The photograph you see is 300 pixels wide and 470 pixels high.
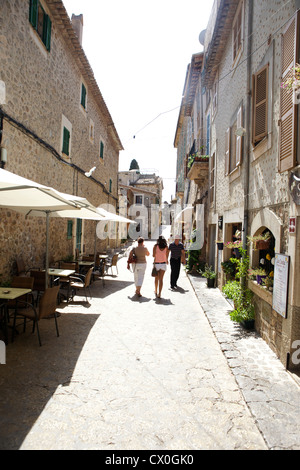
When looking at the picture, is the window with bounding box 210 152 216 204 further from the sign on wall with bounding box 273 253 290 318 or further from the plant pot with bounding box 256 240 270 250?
the sign on wall with bounding box 273 253 290 318

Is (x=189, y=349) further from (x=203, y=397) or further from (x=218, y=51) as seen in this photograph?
(x=218, y=51)

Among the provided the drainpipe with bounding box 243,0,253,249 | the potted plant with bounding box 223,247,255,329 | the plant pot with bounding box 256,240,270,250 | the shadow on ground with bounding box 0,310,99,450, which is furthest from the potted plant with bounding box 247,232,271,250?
the shadow on ground with bounding box 0,310,99,450

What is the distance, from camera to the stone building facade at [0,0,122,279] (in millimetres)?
6758

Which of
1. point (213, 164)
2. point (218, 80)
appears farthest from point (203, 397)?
point (218, 80)

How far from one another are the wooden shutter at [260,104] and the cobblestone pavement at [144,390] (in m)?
3.80

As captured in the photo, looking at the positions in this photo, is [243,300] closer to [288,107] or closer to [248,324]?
[248,324]

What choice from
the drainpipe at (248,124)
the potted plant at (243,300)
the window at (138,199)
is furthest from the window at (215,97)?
the window at (138,199)

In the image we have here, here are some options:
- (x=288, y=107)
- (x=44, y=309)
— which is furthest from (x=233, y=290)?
(x=44, y=309)

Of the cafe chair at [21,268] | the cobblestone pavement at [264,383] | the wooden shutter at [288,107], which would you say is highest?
the wooden shutter at [288,107]

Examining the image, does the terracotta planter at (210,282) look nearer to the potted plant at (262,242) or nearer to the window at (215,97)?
the potted plant at (262,242)

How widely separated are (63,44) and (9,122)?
5242mm

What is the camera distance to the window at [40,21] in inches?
297

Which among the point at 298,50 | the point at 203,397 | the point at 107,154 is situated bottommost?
the point at 203,397
